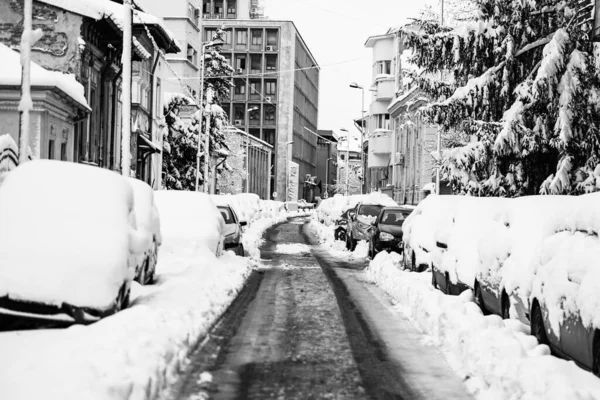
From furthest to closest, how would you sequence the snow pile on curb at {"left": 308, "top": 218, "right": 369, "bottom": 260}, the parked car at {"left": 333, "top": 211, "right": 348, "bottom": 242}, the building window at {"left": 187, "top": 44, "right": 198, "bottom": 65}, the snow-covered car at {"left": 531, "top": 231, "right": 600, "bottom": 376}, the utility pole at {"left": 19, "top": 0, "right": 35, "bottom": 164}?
1. the building window at {"left": 187, "top": 44, "right": 198, "bottom": 65}
2. the parked car at {"left": 333, "top": 211, "right": 348, "bottom": 242}
3. the snow pile on curb at {"left": 308, "top": 218, "right": 369, "bottom": 260}
4. the utility pole at {"left": 19, "top": 0, "right": 35, "bottom": 164}
5. the snow-covered car at {"left": 531, "top": 231, "right": 600, "bottom": 376}

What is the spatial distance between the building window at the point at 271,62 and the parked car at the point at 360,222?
353 feet

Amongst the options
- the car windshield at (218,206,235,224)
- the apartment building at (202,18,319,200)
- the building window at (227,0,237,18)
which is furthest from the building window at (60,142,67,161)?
the building window at (227,0,237,18)

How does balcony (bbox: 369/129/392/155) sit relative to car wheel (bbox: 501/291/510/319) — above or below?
above

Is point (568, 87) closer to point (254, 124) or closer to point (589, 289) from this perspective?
point (589, 289)

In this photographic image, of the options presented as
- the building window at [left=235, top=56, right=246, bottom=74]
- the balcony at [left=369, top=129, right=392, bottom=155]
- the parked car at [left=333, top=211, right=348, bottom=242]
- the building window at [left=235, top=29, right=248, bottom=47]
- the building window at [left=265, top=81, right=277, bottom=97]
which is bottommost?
the parked car at [left=333, top=211, right=348, bottom=242]

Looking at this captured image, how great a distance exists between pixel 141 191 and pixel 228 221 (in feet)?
33.7

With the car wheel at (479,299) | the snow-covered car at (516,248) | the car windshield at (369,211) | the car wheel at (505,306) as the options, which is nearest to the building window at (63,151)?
the car windshield at (369,211)

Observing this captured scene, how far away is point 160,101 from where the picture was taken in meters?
53.3

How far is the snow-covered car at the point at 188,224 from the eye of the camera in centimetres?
1894

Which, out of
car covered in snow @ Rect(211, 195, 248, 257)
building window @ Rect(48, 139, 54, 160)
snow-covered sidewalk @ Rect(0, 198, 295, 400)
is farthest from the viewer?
building window @ Rect(48, 139, 54, 160)

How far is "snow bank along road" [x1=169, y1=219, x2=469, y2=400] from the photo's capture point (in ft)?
26.5

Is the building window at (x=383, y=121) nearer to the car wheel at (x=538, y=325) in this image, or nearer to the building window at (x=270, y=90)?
the building window at (x=270, y=90)

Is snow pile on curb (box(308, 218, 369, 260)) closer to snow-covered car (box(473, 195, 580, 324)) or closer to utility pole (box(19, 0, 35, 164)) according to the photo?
utility pole (box(19, 0, 35, 164))

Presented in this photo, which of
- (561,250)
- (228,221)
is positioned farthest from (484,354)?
(228,221)
